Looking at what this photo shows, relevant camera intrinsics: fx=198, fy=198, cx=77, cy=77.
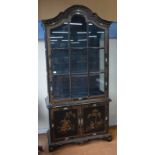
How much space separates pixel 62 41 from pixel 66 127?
3.94 feet

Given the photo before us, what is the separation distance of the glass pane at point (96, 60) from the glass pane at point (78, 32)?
186mm

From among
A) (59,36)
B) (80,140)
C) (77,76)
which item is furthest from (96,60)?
(80,140)

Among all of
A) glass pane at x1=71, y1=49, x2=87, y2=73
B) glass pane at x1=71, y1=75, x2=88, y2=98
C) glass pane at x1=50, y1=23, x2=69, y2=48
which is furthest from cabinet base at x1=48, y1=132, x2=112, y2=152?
glass pane at x1=50, y1=23, x2=69, y2=48

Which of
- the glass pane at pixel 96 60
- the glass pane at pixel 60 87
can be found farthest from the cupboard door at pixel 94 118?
the glass pane at pixel 96 60

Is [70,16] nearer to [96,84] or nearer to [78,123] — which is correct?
[96,84]

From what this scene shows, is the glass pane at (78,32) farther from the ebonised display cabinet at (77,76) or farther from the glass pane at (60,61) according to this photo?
the glass pane at (60,61)

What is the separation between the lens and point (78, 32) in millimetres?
2766

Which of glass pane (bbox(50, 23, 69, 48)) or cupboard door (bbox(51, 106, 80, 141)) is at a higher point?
glass pane (bbox(50, 23, 69, 48))

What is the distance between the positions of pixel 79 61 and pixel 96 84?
0.44 metres

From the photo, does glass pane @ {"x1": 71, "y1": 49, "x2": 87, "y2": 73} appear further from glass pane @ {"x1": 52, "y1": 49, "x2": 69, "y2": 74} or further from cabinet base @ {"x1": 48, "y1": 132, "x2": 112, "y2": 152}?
cabinet base @ {"x1": 48, "y1": 132, "x2": 112, "y2": 152}

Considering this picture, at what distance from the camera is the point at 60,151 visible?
107 inches

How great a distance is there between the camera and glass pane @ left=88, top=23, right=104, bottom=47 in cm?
279
